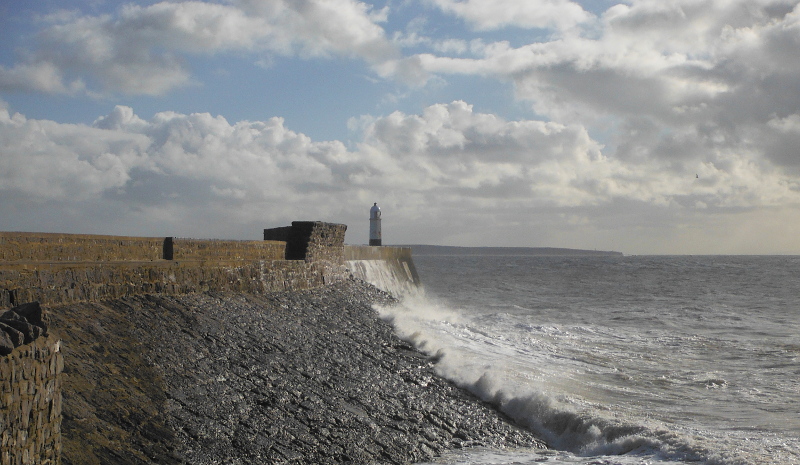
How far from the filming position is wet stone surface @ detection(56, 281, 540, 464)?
204 inches

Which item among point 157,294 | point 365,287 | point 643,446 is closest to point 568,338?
point 365,287

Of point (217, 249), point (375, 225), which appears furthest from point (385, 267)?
point (217, 249)

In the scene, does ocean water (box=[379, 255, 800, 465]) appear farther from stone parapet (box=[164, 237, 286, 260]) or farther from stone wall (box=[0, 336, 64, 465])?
stone wall (box=[0, 336, 64, 465])

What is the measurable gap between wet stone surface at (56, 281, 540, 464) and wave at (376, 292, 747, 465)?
0.32m

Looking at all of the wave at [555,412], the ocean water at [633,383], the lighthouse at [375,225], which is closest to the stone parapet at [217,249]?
the ocean water at [633,383]

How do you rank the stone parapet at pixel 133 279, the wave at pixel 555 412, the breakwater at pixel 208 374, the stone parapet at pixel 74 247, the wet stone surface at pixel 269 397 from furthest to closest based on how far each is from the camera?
the stone parapet at pixel 74 247 → the wave at pixel 555 412 → the stone parapet at pixel 133 279 → the wet stone surface at pixel 269 397 → the breakwater at pixel 208 374

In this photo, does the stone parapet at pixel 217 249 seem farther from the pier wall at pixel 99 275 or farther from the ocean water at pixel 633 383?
the ocean water at pixel 633 383

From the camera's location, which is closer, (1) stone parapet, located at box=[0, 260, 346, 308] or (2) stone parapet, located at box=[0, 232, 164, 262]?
(1) stone parapet, located at box=[0, 260, 346, 308]

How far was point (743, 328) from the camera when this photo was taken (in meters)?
18.4

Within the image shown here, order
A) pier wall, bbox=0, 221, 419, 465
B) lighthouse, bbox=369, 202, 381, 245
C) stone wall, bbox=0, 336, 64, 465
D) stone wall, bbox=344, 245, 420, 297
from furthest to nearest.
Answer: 1. lighthouse, bbox=369, 202, 381, 245
2. stone wall, bbox=344, 245, 420, 297
3. pier wall, bbox=0, 221, 419, 465
4. stone wall, bbox=0, 336, 64, 465

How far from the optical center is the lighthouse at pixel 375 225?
91.1ft

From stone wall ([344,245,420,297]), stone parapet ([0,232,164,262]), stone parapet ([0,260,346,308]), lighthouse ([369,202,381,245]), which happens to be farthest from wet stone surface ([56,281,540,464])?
lighthouse ([369,202,381,245])

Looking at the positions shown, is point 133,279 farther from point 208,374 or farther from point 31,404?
point 31,404

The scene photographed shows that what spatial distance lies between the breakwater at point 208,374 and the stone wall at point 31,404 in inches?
1.1
